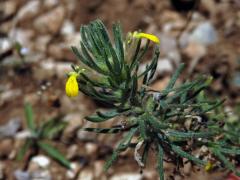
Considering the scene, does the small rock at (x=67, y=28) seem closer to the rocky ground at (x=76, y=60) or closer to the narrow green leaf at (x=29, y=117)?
the rocky ground at (x=76, y=60)

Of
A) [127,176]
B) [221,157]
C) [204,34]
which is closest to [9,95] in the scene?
[127,176]

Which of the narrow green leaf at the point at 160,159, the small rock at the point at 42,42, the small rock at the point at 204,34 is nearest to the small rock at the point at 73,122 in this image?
the small rock at the point at 42,42

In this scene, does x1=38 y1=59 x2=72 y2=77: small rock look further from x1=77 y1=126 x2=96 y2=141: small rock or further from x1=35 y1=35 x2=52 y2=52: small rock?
x1=77 y1=126 x2=96 y2=141: small rock

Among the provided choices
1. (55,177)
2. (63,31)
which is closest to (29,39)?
(63,31)

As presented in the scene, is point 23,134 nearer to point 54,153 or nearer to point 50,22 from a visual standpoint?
point 54,153

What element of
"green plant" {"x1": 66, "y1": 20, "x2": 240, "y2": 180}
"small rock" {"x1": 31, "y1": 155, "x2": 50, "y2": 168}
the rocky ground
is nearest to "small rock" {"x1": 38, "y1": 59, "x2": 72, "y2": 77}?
the rocky ground
